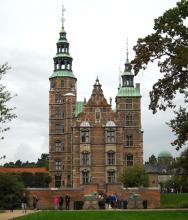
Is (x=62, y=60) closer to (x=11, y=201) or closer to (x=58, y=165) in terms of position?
(x=58, y=165)

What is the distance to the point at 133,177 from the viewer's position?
70.4 m

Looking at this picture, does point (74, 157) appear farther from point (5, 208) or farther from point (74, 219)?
point (74, 219)

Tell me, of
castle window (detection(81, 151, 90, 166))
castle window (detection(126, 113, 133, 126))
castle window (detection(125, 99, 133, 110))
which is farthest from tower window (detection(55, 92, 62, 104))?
castle window (detection(81, 151, 90, 166))

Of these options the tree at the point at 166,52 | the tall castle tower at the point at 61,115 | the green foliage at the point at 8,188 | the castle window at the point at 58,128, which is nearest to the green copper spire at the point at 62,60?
the tall castle tower at the point at 61,115

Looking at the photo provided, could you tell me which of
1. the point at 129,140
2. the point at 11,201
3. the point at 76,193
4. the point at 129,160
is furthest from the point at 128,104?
the point at 11,201

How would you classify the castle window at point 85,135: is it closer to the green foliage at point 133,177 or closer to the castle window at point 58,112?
the castle window at point 58,112

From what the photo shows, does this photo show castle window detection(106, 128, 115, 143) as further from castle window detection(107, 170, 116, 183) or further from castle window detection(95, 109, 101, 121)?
castle window detection(107, 170, 116, 183)

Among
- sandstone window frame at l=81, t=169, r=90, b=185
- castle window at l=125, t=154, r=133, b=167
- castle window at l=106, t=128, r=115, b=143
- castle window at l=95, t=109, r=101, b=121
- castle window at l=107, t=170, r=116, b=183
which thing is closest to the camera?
sandstone window frame at l=81, t=169, r=90, b=185

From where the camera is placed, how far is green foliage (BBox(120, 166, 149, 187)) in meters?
70.5

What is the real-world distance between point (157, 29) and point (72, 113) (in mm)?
51289

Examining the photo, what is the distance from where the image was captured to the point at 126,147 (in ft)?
251

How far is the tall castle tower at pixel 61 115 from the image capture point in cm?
7700

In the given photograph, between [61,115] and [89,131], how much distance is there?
641 centimetres

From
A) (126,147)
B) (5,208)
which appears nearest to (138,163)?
(126,147)
